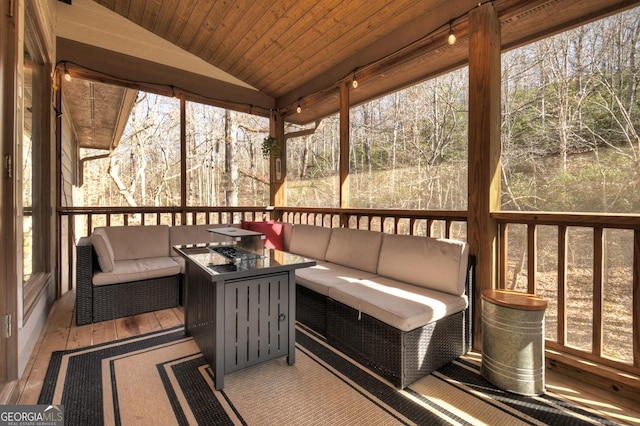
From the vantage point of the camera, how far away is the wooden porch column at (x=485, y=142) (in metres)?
2.44

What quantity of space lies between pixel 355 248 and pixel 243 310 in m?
→ 1.51

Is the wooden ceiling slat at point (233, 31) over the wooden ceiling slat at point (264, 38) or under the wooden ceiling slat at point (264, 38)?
over

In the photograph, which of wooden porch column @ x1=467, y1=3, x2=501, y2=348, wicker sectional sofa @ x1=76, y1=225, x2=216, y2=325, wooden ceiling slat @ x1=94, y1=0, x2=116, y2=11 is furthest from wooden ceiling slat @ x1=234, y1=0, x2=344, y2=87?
wicker sectional sofa @ x1=76, y1=225, x2=216, y2=325

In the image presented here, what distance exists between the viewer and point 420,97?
16.1 ft

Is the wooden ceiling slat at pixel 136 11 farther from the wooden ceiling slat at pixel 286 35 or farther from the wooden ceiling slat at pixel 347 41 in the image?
the wooden ceiling slat at pixel 347 41

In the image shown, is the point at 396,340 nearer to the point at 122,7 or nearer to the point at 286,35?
the point at 286,35

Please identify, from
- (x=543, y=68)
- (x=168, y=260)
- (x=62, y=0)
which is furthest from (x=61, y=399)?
(x=543, y=68)

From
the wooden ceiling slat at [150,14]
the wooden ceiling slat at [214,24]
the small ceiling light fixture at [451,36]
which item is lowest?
the small ceiling light fixture at [451,36]

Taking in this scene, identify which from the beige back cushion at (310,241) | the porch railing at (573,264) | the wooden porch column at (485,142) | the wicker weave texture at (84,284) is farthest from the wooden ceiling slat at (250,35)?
the wicker weave texture at (84,284)

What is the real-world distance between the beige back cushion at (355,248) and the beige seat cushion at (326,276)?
84 millimetres

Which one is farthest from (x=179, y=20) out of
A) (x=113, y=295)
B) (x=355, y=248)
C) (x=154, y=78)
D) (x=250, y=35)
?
(x=355, y=248)

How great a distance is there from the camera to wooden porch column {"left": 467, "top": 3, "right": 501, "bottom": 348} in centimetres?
244

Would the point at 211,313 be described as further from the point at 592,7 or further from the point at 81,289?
the point at 592,7

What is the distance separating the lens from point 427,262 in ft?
8.14
